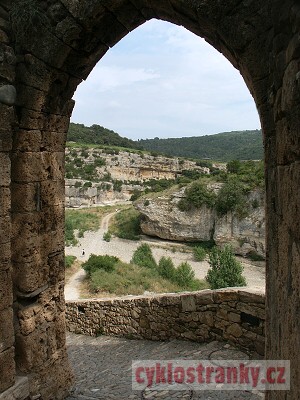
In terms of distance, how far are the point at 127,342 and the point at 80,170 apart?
49.8 meters

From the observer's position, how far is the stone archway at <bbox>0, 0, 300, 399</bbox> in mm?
2221

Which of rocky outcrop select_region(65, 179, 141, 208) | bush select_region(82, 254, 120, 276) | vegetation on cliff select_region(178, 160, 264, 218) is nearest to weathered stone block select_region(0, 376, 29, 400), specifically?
bush select_region(82, 254, 120, 276)

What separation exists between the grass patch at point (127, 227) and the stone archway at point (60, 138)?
81.0ft

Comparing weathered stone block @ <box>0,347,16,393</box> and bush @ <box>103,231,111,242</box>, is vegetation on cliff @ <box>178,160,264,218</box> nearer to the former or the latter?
bush @ <box>103,231,111,242</box>

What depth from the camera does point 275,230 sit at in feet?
8.51

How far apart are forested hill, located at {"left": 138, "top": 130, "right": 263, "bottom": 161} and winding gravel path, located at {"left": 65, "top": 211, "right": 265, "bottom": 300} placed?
62.7 m

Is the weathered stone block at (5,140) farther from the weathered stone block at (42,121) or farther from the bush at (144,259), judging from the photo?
the bush at (144,259)

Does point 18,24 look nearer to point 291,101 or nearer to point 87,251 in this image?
point 291,101

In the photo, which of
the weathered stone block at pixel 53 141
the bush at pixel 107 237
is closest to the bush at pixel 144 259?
the bush at pixel 107 237

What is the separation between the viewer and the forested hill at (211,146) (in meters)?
99.2

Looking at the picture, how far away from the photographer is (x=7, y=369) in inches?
136

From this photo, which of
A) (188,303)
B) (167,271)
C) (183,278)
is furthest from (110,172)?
(188,303)

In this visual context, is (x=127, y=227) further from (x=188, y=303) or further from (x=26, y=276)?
(x=26, y=276)

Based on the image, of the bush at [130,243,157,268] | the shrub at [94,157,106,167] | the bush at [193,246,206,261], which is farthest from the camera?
the shrub at [94,157,106,167]
